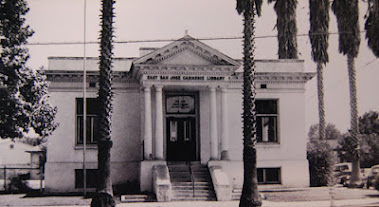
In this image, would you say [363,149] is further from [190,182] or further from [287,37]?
[190,182]

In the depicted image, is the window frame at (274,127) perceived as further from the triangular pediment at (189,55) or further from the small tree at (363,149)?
the small tree at (363,149)

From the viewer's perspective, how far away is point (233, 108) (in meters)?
25.9

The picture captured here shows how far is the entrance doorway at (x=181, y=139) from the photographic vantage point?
82.9 feet

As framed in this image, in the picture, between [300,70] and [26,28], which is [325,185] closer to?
[300,70]

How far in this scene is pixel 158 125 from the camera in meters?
23.5

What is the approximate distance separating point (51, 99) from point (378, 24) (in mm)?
16727

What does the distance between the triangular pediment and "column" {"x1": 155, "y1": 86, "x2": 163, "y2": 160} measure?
1.54 meters

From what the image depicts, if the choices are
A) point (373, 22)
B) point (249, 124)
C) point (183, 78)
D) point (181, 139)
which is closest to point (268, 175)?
point (181, 139)

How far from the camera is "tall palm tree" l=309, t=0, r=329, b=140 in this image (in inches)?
1187

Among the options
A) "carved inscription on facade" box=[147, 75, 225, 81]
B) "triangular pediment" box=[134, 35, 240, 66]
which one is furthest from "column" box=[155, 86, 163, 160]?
"triangular pediment" box=[134, 35, 240, 66]

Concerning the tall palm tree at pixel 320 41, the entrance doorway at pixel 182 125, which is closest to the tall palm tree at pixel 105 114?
the entrance doorway at pixel 182 125

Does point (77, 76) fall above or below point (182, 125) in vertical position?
above

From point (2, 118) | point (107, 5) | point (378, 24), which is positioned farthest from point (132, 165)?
point (378, 24)

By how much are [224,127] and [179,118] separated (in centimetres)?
261
